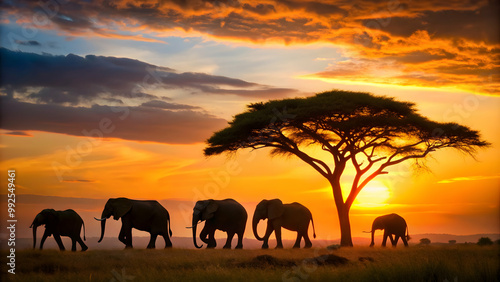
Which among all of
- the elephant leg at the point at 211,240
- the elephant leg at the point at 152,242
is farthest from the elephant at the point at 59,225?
the elephant leg at the point at 211,240

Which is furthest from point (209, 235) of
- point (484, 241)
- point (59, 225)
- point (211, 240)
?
point (484, 241)

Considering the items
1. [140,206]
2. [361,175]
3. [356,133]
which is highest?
[356,133]

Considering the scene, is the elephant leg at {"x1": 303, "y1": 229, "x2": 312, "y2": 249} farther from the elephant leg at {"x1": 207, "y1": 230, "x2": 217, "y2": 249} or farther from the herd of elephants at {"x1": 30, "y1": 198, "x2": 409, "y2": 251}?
the elephant leg at {"x1": 207, "y1": 230, "x2": 217, "y2": 249}

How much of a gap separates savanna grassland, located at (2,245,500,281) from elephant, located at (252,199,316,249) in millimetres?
7271

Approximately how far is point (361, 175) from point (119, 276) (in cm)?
2210

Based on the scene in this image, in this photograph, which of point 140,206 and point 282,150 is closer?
point 140,206

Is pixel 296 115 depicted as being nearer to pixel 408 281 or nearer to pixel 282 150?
pixel 282 150

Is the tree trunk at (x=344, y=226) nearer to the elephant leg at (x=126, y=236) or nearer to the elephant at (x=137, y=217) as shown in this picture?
the elephant at (x=137, y=217)

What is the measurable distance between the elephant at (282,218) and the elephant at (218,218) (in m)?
1.34

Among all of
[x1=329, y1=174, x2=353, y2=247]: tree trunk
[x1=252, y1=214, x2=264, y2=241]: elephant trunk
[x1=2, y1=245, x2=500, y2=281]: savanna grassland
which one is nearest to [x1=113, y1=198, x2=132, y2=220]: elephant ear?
[x1=2, y1=245, x2=500, y2=281]: savanna grassland

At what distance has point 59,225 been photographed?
98.0ft

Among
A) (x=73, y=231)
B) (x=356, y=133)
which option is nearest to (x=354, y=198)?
(x=356, y=133)

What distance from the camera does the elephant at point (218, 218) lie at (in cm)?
3375

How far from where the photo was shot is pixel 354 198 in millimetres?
38125
